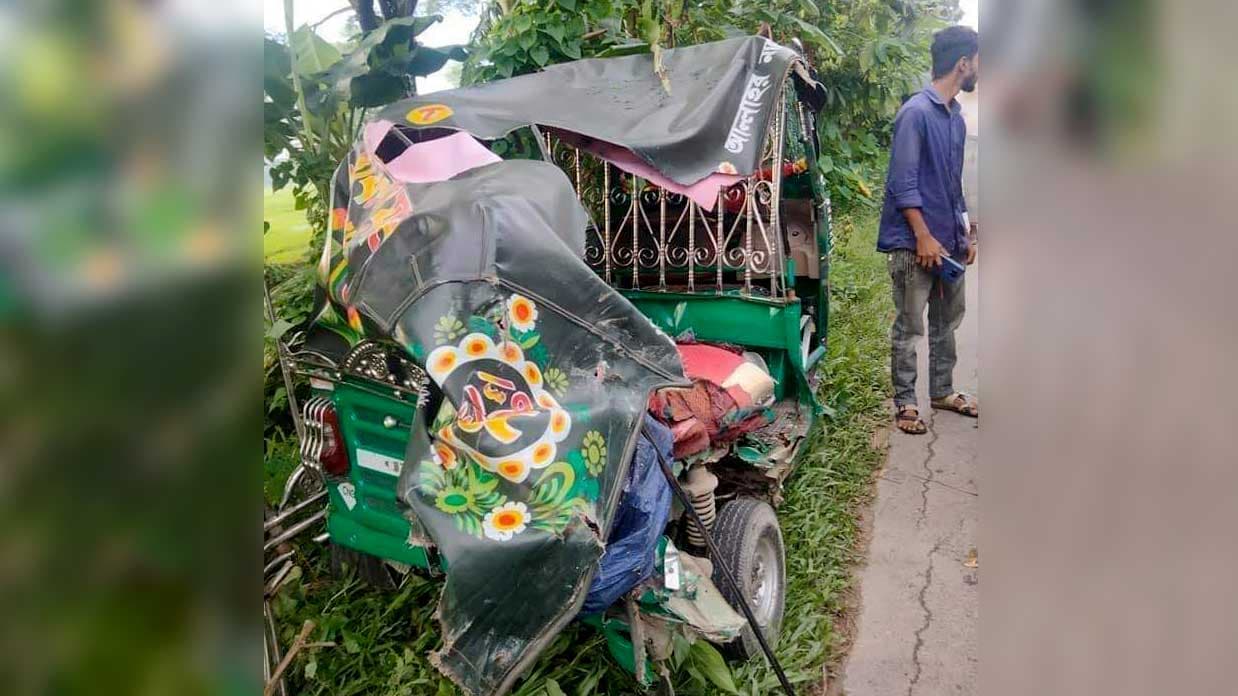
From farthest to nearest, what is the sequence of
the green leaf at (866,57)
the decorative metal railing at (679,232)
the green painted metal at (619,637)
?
the green leaf at (866,57) → the decorative metal railing at (679,232) → the green painted metal at (619,637)

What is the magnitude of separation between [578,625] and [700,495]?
672 mm

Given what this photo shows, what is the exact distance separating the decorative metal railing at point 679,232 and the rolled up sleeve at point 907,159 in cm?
92

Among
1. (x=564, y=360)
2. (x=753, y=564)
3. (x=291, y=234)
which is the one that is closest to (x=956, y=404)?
(x=753, y=564)

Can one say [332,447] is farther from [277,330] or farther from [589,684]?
[589,684]

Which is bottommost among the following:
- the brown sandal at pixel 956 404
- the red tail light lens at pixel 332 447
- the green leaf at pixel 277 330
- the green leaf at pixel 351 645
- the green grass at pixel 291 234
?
the brown sandal at pixel 956 404

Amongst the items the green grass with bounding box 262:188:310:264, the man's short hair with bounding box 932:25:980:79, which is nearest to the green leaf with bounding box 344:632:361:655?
the green grass with bounding box 262:188:310:264

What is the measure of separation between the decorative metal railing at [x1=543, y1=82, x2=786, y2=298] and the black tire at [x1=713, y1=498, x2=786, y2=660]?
1041 mm

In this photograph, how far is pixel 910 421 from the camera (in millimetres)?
4934

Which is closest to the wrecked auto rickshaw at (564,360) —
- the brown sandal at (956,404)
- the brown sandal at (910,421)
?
the brown sandal at (910,421)

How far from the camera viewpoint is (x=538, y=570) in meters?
1.77

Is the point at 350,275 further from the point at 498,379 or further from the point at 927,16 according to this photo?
the point at 927,16

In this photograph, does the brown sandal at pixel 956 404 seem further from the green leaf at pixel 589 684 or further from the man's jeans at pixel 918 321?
the green leaf at pixel 589 684

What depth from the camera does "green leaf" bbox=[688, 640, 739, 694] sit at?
2660mm

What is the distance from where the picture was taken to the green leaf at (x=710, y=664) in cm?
266
